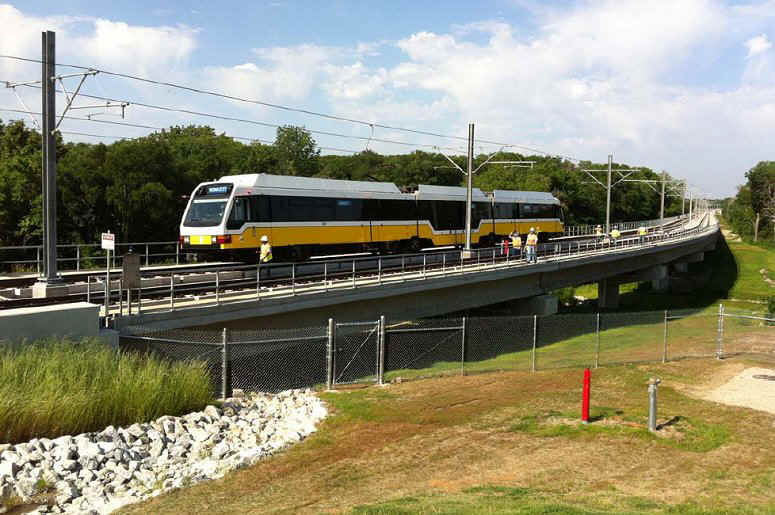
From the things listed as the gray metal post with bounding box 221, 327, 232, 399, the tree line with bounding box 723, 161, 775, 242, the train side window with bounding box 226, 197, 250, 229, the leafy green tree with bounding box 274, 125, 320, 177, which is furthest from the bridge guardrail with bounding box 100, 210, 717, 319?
the tree line with bounding box 723, 161, 775, 242

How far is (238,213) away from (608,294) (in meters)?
39.4

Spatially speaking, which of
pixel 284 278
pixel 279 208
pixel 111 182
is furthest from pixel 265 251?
pixel 111 182

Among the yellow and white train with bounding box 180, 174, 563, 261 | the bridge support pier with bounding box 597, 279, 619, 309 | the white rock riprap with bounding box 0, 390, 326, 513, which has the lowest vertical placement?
the bridge support pier with bounding box 597, 279, 619, 309

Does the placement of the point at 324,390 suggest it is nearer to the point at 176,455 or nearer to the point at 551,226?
the point at 176,455

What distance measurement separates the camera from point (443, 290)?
30000 millimetres

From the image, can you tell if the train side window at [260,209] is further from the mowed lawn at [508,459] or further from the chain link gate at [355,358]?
the mowed lawn at [508,459]

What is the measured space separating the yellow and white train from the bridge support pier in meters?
17.9

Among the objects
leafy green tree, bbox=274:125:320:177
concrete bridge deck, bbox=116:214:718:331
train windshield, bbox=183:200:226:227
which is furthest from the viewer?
leafy green tree, bbox=274:125:320:177

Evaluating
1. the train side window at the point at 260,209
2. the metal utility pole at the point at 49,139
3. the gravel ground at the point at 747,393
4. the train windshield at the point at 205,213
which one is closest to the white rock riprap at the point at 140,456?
the metal utility pole at the point at 49,139

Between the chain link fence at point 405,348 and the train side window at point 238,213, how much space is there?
4.19 meters

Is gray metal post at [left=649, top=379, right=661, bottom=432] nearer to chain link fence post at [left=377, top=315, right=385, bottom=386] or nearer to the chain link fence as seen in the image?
the chain link fence

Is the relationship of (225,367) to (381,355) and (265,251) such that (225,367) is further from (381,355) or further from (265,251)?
(265,251)

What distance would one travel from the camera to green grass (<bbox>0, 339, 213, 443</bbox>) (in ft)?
36.5

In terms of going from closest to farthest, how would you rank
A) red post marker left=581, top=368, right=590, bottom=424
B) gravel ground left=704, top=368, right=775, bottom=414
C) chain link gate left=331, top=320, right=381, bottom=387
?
red post marker left=581, top=368, right=590, bottom=424, gravel ground left=704, top=368, right=775, bottom=414, chain link gate left=331, top=320, right=381, bottom=387
